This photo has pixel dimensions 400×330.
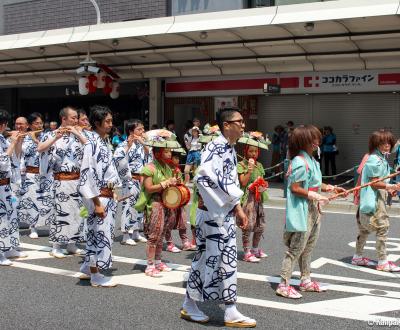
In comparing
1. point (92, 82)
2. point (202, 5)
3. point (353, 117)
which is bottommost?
point (353, 117)

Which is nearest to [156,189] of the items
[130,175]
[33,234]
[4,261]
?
[4,261]

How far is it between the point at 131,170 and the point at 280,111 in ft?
38.4

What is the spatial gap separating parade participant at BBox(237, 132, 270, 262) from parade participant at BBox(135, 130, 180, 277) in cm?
102

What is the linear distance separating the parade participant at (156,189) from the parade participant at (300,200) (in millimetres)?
1456

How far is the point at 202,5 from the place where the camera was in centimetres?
2117

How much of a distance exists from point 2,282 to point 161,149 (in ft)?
7.54

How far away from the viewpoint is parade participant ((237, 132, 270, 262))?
7246 mm

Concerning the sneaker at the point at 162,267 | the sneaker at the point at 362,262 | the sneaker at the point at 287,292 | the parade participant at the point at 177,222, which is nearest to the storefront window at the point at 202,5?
the parade participant at the point at 177,222

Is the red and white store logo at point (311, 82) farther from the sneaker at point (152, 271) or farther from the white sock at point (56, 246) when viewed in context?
the sneaker at point (152, 271)

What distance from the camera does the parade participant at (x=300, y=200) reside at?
5.75 metres

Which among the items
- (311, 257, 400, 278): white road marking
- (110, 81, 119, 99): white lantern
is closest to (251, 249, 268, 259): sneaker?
(311, 257, 400, 278): white road marking

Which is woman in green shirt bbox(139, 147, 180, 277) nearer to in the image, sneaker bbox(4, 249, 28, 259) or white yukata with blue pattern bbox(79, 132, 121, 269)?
white yukata with blue pattern bbox(79, 132, 121, 269)

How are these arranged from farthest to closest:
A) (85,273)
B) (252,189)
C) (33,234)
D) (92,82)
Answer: (92,82) → (33,234) → (252,189) → (85,273)

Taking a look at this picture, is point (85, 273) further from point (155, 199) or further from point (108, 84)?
point (108, 84)
